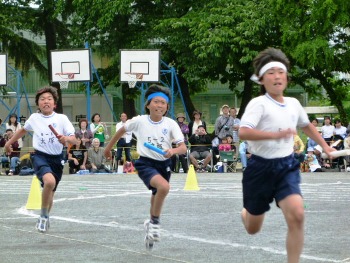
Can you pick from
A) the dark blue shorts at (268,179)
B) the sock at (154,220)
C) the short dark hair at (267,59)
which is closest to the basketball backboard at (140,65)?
the sock at (154,220)

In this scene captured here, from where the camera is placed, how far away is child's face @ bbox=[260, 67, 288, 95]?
9016mm

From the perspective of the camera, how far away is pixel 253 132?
8789 mm

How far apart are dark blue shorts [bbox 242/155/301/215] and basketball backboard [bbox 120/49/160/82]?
28.6 metres

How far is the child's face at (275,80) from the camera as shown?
29.6ft

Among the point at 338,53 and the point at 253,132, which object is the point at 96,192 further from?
the point at 338,53

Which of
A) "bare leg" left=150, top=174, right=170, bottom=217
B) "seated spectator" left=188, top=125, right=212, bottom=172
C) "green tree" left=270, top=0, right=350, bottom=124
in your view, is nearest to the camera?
"bare leg" left=150, top=174, right=170, bottom=217

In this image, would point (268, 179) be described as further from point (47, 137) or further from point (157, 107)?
point (47, 137)

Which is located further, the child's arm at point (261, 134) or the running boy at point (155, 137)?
the running boy at point (155, 137)

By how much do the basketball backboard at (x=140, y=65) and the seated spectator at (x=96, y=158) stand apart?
7802 millimetres

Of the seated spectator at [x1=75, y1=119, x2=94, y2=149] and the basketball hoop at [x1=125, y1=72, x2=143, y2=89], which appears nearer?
the seated spectator at [x1=75, y1=119, x2=94, y2=149]

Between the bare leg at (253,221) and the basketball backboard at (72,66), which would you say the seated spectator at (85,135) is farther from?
the bare leg at (253,221)

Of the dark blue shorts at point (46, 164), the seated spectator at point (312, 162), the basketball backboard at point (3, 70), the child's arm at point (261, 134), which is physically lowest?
the seated spectator at point (312, 162)

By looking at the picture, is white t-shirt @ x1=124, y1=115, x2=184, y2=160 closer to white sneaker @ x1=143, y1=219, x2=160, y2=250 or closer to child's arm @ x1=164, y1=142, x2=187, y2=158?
child's arm @ x1=164, y1=142, x2=187, y2=158

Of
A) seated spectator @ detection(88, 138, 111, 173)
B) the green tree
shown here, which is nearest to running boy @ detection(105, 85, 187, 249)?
seated spectator @ detection(88, 138, 111, 173)
